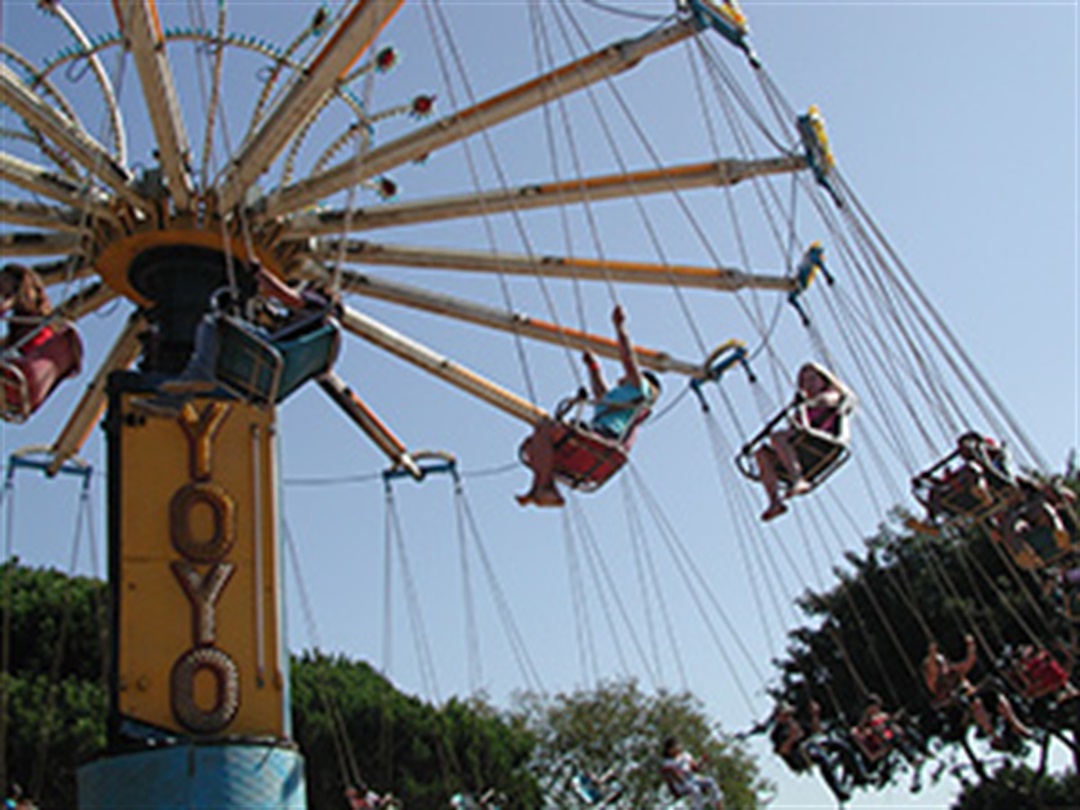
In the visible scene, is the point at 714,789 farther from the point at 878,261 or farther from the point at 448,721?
the point at 448,721

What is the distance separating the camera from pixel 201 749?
36.6 ft

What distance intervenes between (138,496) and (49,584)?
63.4 ft

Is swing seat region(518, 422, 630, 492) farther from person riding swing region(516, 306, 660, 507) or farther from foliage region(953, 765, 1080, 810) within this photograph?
foliage region(953, 765, 1080, 810)

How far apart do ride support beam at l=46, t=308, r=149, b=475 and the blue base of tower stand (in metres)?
6.58

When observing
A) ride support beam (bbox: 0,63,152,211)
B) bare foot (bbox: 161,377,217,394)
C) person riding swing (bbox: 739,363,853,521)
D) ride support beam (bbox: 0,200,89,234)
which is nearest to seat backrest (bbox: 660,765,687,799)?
person riding swing (bbox: 739,363,853,521)

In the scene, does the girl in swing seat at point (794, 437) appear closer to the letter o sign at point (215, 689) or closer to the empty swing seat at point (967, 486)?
the empty swing seat at point (967, 486)

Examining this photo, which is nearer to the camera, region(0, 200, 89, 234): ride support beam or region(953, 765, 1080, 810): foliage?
region(0, 200, 89, 234): ride support beam

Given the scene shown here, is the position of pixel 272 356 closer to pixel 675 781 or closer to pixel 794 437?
pixel 794 437

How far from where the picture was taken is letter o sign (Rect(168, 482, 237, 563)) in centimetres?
1240

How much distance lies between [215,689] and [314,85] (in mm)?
5156

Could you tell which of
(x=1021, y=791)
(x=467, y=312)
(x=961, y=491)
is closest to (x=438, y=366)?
(x=467, y=312)

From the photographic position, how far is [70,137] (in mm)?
13000

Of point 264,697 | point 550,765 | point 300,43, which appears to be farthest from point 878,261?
point 550,765

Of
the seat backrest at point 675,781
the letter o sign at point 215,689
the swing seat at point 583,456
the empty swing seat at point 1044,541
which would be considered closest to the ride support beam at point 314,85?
the swing seat at point 583,456
